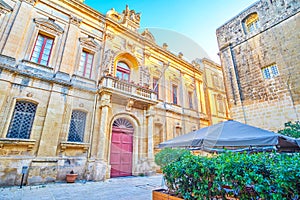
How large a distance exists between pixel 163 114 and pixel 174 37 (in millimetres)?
5622

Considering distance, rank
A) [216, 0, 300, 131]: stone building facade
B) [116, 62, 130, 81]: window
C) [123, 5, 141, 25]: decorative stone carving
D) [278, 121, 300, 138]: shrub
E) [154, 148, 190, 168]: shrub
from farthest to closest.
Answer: [123, 5, 141, 25]: decorative stone carving < [116, 62, 130, 81]: window < [216, 0, 300, 131]: stone building facade < [278, 121, 300, 138]: shrub < [154, 148, 190, 168]: shrub

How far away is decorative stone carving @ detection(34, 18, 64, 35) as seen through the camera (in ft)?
27.5

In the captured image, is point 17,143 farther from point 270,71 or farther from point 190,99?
point 270,71

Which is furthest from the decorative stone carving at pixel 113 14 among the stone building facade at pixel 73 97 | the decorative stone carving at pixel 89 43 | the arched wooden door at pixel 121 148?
the arched wooden door at pixel 121 148

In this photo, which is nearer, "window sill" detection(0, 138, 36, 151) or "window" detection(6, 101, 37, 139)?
"window sill" detection(0, 138, 36, 151)

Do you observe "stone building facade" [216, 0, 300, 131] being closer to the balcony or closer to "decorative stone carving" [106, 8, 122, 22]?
the balcony

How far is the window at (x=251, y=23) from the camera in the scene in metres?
10.7

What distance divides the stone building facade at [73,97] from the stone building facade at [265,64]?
5.15 metres

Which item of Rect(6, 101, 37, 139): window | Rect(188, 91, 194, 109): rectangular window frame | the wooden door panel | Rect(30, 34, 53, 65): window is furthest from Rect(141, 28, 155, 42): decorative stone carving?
Rect(6, 101, 37, 139): window

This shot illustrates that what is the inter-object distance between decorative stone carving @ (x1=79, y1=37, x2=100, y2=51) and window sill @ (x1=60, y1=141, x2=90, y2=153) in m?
6.05

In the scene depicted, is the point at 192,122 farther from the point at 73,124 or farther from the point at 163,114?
the point at 73,124

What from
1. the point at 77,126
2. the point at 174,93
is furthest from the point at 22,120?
the point at 174,93

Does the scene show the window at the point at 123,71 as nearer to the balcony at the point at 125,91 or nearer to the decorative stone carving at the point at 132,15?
the balcony at the point at 125,91

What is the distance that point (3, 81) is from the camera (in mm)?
6555
